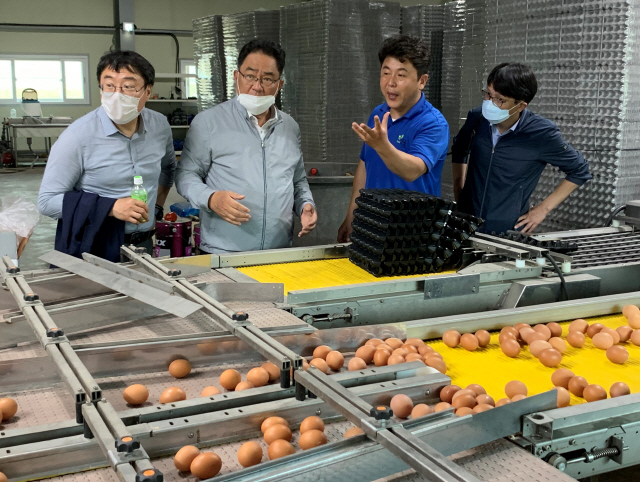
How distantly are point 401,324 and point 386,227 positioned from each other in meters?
0.52

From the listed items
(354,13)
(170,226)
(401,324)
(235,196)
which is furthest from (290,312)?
(354,13)

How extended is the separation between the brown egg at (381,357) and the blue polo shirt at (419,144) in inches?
50.4

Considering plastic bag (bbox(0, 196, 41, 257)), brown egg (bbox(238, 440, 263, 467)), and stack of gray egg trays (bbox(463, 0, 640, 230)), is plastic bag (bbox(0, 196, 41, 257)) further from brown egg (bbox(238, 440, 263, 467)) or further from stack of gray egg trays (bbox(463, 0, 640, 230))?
stack of gray egg trays (bbox(463, 0, 640, 230))

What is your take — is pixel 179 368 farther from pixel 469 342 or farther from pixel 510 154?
pixel 510 154

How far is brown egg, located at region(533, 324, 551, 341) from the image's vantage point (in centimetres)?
226

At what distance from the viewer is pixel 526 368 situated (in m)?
2.09

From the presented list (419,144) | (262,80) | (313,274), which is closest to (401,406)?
(313,274)

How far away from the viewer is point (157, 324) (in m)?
2.24

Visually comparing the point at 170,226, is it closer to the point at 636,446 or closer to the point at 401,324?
the point at 401,324

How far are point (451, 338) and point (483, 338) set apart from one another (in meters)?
0.11

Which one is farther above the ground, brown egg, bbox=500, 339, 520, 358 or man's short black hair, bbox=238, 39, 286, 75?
man's short black hair, bbox=238, 39, 286, 75

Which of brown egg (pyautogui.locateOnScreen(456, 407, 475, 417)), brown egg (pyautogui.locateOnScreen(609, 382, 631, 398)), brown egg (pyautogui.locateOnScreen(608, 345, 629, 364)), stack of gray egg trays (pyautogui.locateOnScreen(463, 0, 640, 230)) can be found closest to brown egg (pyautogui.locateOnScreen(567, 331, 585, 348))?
brown egg (pyautogui.locateOnScreen(608, 345, 629, 364))

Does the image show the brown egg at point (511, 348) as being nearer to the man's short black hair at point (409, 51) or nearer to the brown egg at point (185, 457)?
the brown egg at point (185, 457)

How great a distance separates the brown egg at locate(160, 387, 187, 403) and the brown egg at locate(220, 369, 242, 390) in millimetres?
138
